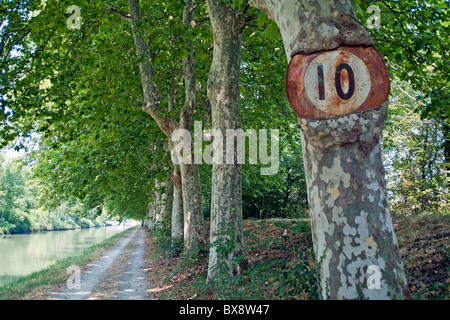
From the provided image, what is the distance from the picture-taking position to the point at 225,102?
7.68 m

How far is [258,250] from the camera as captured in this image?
10180 millimetres

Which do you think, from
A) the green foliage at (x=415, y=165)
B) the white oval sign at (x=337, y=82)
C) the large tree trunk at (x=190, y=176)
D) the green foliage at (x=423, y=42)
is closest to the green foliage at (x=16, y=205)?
the large tree trunk at (x=190, y=176)

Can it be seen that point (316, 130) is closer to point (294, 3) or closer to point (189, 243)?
point (294, 3)

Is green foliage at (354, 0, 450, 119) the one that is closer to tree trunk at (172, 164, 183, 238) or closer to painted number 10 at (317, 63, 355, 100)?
painted number 10 at (317, 63, 355, 100)

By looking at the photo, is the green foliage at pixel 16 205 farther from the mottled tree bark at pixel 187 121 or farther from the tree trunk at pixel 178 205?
the mottled tree bark at pixel 187 121

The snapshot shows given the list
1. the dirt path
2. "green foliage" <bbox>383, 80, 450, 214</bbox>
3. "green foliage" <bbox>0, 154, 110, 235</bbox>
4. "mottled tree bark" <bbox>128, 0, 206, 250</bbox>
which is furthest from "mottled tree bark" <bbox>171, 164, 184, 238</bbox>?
"green foliage" <bbox>0, 154, 110, 235</bbox>

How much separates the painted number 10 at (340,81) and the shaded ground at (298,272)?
81.3 inches

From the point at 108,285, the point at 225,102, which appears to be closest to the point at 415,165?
the point at 225,102

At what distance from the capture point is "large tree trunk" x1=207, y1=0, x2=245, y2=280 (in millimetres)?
7469

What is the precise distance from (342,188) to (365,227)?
38cm

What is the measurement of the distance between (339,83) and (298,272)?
7.35ft

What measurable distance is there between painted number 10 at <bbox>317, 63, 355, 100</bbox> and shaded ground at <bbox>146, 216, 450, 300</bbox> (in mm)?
2065

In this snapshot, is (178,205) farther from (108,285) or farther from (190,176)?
(108,285)
